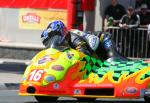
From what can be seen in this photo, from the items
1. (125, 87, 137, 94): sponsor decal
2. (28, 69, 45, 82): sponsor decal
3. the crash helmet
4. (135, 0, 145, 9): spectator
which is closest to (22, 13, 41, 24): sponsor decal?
(135, 0, 145, 9): spectator

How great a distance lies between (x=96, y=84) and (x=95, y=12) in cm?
967

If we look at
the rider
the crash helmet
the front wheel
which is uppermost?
the crash helmet

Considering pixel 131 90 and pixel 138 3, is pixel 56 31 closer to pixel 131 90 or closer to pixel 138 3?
pixel 131 90

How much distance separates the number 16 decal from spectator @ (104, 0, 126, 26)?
28.6ft

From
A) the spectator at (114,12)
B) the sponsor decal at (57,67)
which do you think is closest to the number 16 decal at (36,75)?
the sponsor decal at (57,67)

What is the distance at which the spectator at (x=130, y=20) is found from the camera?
790 inches

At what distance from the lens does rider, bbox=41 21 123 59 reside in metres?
12.6

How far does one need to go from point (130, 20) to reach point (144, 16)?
49 cm

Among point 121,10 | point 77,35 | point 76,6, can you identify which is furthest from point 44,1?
point 77,35

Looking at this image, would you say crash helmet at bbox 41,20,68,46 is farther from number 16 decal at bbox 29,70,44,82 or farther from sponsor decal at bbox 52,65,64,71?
number 16 decal at bbox 29,70,44,82

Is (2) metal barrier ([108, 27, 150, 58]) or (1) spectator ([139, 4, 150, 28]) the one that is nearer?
(1) spectator ([139, 4, 150, 28])

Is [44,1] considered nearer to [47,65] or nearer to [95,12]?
[95,12]

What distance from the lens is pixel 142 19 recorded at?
2064cm

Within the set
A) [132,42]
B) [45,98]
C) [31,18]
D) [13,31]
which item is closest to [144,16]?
[132,42]
